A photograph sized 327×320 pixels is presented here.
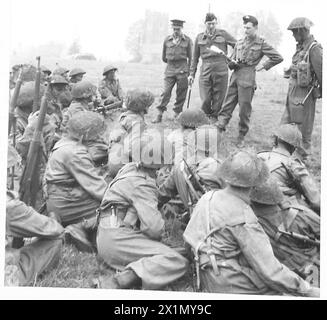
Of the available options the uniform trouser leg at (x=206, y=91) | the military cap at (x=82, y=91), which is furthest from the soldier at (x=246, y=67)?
the military cap at (x=82, y=91)

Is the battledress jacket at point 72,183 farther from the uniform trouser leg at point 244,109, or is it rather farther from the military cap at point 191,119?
the uniform trouser leg at point 244,109

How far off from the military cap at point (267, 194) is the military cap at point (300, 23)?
3.43m

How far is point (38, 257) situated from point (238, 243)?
2.11 meters

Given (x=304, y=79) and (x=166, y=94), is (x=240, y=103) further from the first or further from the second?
(x=166, y=94)

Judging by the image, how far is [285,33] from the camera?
8133 millimetres

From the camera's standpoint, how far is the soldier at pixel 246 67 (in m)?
8.96

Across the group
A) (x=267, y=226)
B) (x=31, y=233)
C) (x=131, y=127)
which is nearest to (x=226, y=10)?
(x=131, y=127)

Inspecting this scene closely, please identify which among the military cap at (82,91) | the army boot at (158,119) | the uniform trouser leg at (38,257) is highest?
the military cap at (82,91)

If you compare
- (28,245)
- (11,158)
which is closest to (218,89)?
(11,158)

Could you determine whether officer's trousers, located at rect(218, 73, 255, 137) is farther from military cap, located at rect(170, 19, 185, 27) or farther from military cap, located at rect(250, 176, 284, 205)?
military cap, located at rect(250, 176, 284, 205)

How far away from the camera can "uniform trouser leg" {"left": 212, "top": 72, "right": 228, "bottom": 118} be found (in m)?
10.0

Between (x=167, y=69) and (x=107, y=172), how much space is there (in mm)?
4478

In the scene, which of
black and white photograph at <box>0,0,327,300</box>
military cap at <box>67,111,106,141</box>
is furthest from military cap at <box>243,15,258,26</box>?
military cap at <box>67,111,106,141</box>
